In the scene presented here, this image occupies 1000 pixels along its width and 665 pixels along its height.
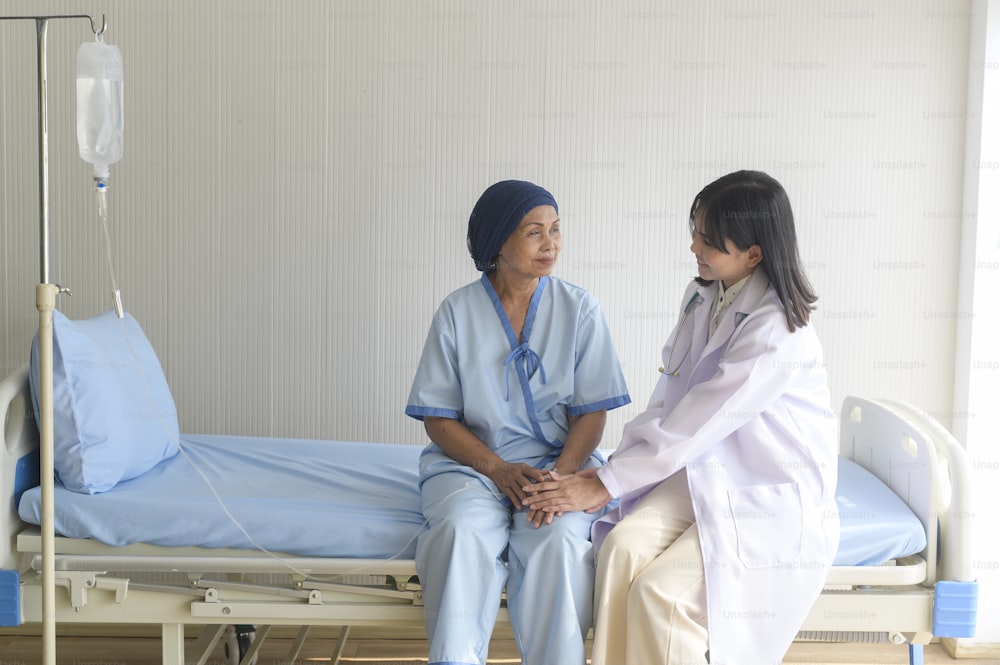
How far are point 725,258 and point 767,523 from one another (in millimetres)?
570

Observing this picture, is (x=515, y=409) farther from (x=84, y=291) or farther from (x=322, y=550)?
(x=84, y=291)

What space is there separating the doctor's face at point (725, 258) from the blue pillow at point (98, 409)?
1.38 m

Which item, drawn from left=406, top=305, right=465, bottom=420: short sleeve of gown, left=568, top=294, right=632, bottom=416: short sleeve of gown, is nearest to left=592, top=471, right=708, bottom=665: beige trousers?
left=568, top=294, right=632, bottom=416: short sleeve of gown

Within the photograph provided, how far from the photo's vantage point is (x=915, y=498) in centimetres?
229

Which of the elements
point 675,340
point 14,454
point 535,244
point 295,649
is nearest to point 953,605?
point 675,340

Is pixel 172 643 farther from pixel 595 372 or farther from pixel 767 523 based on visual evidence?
pixel 767 523

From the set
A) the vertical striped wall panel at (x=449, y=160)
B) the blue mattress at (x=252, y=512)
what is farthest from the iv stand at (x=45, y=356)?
the vertical striped wall panel at (x=449, y=160)

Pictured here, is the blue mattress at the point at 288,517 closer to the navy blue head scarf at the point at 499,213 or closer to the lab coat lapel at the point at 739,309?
the lab coat lapel at the point at 739,309

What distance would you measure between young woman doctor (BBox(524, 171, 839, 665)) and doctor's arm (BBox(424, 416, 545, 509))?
60mm

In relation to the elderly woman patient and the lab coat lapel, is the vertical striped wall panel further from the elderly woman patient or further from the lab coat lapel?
the lab coat lapel

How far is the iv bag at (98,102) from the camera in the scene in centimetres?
199

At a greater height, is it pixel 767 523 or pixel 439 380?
pixel 439 380

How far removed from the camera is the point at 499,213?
2.38 m

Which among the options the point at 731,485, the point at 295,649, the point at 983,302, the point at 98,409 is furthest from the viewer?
the point at 983,302
